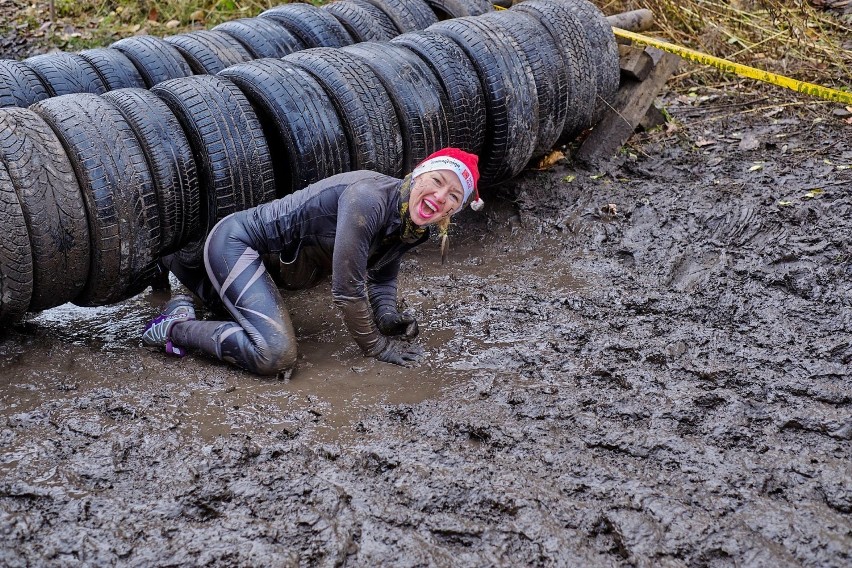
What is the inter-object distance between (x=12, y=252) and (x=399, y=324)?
196cm

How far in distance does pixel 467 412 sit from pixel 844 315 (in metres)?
2.23

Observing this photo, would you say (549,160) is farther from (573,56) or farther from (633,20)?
(633,20)

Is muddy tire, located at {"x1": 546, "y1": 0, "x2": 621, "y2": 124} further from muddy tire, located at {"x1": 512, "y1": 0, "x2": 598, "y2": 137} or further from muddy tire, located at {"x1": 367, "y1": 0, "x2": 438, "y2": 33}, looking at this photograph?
muddy tire, located at {"x1": 367, "y1": 0, "x2": 438, "y2": 33}

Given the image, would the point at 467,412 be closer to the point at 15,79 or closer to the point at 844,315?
the point at 844,315

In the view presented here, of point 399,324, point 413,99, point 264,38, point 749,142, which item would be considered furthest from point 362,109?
point 749,142

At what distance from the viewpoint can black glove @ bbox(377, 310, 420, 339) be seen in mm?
4512

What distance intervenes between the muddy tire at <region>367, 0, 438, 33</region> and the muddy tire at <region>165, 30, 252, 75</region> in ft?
4.29

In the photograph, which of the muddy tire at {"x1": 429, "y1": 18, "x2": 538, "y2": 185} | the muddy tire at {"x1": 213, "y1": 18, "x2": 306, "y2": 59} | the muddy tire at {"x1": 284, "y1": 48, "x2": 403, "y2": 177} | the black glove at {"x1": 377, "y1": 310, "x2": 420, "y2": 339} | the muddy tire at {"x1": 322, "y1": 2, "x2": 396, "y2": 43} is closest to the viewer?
the black glove at {"x1": 377, "y1": 310, "x2": 420, "y2": 339}

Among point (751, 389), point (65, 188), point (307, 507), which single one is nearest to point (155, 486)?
point (307, 507)

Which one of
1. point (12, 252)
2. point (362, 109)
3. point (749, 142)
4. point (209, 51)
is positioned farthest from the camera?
point (749, 142)

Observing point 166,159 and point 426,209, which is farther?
point 166,159

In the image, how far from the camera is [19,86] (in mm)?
5281

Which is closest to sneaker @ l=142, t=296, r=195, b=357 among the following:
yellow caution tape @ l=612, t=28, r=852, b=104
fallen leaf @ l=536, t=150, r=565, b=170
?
fallen leaf @ l=536, t=150, r=565, b=170

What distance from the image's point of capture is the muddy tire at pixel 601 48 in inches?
244
